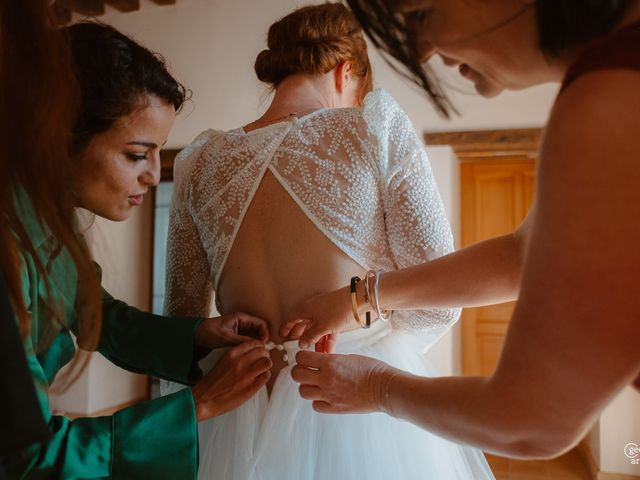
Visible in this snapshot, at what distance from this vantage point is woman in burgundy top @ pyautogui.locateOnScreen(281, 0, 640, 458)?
0.42 meters

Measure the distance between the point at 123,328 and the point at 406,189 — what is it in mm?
650

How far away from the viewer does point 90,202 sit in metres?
1.11

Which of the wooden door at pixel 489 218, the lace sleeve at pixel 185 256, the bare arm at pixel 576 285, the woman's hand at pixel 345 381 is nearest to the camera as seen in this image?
the bare arm at pixel 576 285

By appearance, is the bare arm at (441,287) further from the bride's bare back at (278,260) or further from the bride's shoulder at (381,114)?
the bride's shoulder at (381,114)

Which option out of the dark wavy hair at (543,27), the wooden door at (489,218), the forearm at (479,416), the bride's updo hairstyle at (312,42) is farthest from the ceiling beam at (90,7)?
the forearm at (479,416)

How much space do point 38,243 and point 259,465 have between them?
529 mm

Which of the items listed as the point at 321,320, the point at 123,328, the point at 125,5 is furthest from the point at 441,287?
the point at 125,5

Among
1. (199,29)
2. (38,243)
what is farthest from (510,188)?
(38,243)

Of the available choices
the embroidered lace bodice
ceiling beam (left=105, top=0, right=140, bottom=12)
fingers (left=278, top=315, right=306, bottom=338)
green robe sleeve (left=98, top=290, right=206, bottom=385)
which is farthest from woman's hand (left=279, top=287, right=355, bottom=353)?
ceiling beam (left=105, top=0, right=140, bottom=12)

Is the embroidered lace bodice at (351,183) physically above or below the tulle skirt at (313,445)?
above

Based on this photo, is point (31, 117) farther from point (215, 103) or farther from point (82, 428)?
point (215, 103)

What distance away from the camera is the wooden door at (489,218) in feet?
13.3

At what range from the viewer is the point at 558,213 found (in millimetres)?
443

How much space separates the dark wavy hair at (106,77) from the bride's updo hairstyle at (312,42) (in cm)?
26
